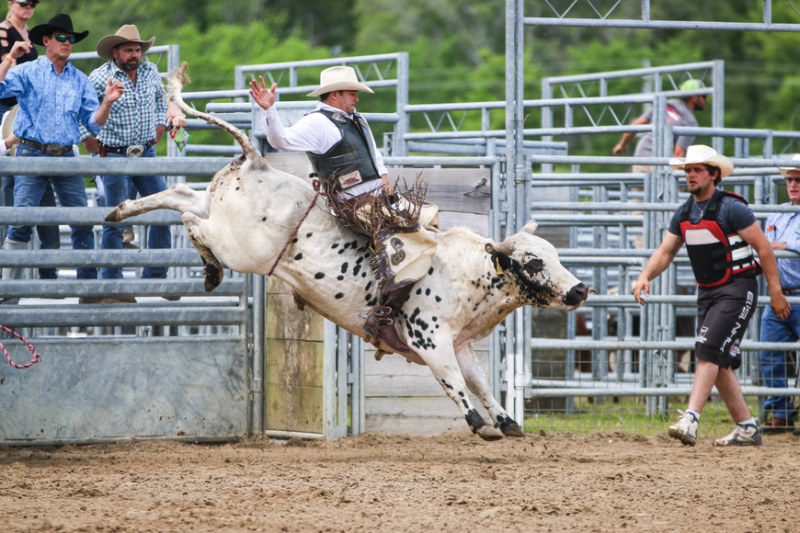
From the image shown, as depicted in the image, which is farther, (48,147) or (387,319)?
(48,147)

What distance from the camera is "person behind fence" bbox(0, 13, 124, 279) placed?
652 cm

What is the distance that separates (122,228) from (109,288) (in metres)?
0.97

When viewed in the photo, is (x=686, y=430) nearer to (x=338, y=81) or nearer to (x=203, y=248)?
(x=338, y=81)

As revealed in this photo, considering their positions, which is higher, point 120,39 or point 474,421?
point 120,39

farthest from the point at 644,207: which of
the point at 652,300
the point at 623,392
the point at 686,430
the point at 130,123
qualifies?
the point at 130,123

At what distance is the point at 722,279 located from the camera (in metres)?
6.31

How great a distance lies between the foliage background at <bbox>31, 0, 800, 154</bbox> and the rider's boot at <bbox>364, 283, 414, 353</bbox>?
25442mm

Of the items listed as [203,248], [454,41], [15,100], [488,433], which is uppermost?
[454,41]

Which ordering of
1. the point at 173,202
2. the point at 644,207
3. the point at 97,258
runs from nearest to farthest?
the point at 173,202
the point at 97,258
the point at 644,207

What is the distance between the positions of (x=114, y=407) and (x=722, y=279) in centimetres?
444

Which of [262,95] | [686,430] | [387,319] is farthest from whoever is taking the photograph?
[686,430]

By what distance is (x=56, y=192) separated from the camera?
657cm

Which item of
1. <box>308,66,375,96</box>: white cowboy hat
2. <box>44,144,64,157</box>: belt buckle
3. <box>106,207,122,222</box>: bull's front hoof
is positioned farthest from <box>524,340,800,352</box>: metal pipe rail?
<box>44,144,64,157</box>: belt buckle

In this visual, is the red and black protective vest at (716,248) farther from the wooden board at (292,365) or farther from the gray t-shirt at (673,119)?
the gray t-shirt at (673,119)
